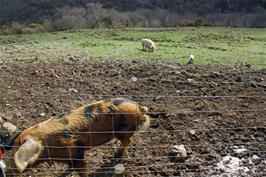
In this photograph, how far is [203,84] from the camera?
8.65 meters

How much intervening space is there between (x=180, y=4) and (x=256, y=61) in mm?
21538

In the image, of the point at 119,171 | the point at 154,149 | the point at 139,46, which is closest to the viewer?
the point at 119,171

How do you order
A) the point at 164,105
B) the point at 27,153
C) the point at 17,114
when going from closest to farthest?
the point at 27,153 → the point at 17,114 → the point at 164,105

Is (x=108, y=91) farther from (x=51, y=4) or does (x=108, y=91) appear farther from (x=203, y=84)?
(x=51, y=4)

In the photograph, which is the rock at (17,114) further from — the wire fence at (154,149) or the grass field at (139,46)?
the grass field at (139,46)

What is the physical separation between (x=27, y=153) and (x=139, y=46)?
10574mm

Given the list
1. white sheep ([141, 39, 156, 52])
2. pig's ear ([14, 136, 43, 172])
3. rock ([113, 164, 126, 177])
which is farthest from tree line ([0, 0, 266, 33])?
pig's ear ([14, 136, 43, 172])

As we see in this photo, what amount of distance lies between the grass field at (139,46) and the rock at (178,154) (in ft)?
18.9

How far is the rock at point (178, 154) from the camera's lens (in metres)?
5.71

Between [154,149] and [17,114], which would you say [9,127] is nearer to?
[17,114]

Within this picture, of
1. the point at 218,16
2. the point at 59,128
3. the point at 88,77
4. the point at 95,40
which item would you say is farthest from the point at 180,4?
the point at 59,128

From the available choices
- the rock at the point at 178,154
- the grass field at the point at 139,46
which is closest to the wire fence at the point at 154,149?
the rock at the point at 178,154

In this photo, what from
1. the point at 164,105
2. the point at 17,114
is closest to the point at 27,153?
the point at 17,114

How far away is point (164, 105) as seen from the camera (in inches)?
295
